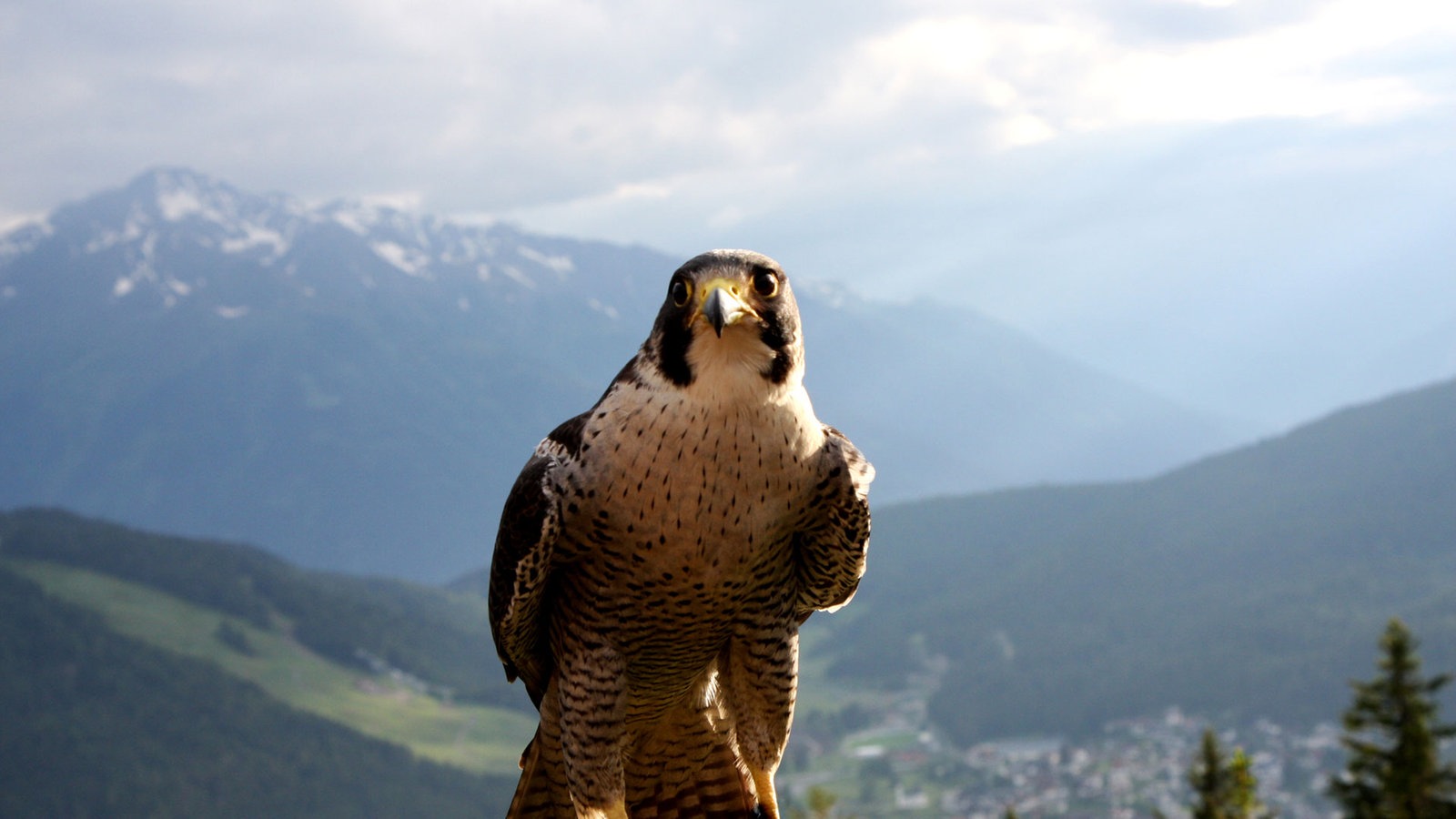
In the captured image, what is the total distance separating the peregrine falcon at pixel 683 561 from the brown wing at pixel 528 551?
11 mm

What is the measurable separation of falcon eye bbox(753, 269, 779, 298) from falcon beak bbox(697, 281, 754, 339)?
0.39ft

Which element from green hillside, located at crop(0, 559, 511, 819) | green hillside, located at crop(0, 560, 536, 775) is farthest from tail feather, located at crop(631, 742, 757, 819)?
green hillside, located at crop(0, 560, 536, 775)

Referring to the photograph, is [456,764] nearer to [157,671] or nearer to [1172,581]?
[157,671]

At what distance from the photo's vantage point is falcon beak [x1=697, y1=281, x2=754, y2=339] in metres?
4.40

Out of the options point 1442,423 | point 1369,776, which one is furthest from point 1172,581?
point 1369,776

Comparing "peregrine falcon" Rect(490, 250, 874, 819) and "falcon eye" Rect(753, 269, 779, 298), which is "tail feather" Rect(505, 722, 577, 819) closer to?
"peregrine falcon" Rect(490, 250, 874, 819)

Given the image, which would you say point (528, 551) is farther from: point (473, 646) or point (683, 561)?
point (473, 646)

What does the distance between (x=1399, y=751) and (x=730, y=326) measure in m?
21.4

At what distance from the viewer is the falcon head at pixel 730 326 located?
464 centimetres

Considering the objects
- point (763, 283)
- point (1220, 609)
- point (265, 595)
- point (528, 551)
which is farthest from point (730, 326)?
point (1220, 609)

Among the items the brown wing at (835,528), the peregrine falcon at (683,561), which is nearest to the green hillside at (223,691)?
the peregrine falcon at (683,561)

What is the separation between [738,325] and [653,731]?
8.16ft

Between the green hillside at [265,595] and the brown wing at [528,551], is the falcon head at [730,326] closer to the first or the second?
the brown wing at [528,551]

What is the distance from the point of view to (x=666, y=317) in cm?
482
